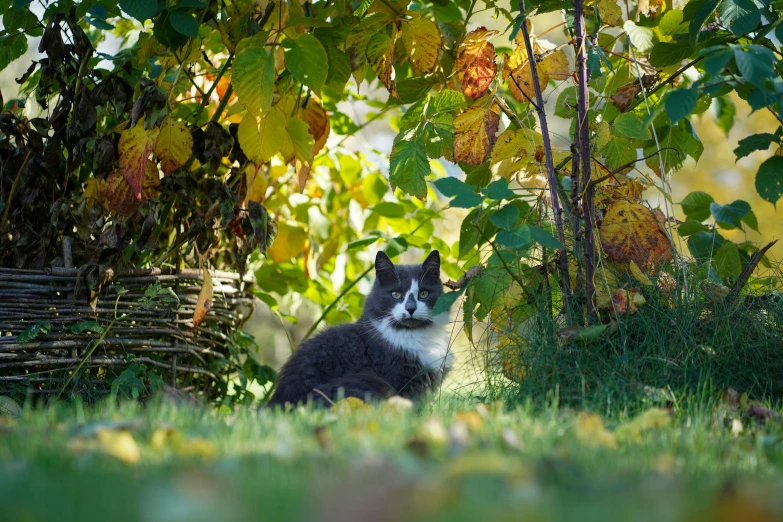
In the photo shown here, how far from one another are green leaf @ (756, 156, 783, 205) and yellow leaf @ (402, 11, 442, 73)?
3.98 feet

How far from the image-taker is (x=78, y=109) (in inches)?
116

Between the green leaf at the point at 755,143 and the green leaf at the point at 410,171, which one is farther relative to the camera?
the green leaf at the point at 410,171

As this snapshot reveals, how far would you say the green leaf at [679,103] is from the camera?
198cm

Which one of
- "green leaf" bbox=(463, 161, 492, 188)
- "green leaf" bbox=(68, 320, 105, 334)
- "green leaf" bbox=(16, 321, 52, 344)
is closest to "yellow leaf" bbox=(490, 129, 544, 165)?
"green leaf" bbox=(463, 161, 492, 188)

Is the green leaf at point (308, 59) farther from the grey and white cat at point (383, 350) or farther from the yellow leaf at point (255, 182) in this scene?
the grey and white cat at point (383, 350)

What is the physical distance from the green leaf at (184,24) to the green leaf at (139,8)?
4.5 inches

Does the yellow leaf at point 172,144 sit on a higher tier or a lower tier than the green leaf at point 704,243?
higher

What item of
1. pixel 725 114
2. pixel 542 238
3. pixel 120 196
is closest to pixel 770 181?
pixel 542 238

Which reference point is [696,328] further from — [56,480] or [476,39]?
[56,480]

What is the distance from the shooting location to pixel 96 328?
2953 millimetres

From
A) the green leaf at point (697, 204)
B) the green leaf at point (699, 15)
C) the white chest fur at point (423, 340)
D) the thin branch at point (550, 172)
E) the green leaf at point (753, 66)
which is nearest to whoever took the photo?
the green leaf at point (753, 66)

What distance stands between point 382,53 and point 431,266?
1.33m

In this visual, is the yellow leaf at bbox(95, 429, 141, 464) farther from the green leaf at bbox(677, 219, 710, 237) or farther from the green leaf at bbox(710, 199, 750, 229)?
the green leaf at bbox(677, 219, 710, 237)

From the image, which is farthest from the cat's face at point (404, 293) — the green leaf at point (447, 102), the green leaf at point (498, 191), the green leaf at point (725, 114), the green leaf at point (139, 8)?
the green leaf at point (139, 8)
